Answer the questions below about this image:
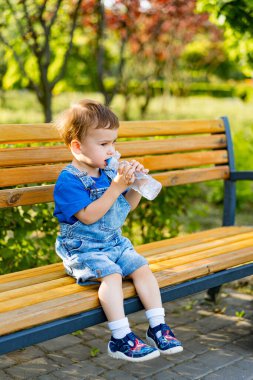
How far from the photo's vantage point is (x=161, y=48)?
17125 mm

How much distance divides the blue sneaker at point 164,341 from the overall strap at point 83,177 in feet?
2.18

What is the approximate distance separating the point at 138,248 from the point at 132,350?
93 centimetres

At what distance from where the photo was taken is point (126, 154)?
11.8ft

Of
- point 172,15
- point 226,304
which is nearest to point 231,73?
point 172,15

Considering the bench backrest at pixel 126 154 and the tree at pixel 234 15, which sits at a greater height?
the tree at pixel 234 15

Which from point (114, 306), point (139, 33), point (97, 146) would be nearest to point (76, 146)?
point (97, 146)

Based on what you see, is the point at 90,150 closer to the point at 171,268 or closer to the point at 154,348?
the point at 171,268

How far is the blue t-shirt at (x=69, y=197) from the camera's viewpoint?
8.85 feet

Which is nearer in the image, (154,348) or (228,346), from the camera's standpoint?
(154,348)

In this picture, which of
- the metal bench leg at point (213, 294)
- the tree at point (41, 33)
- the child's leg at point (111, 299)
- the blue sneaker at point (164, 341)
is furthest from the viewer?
the tree at point (41, 33)

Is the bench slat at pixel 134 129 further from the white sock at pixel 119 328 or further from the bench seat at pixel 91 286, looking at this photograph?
the white sock at pixel 119 328

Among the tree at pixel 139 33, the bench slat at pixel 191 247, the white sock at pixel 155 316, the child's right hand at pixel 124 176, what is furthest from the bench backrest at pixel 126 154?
the tree at pixel 139 33

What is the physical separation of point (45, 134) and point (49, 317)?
1.12 meters

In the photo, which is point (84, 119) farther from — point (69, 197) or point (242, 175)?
point (242, 175)
